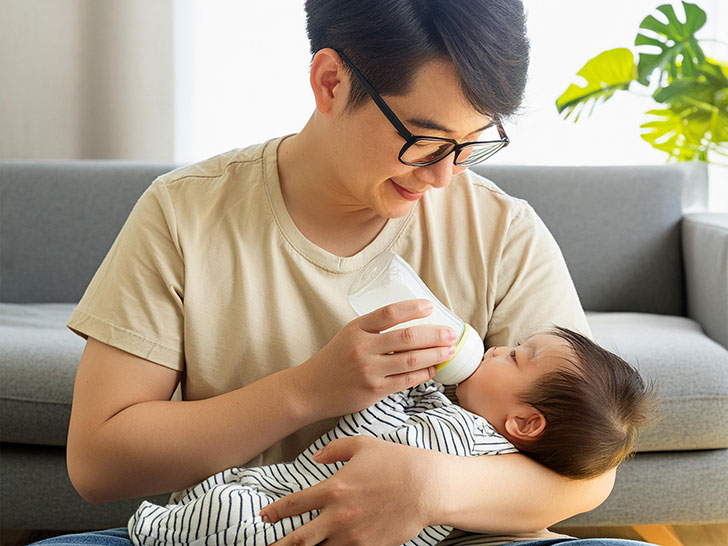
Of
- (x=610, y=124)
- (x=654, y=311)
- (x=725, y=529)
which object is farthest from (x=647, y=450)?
(x=610, y=124)

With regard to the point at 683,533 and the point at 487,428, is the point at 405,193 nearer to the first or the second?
the point at 487,428

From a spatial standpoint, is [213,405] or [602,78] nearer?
[213,405]

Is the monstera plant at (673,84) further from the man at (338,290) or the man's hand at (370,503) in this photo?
the man's hand at (370,503)

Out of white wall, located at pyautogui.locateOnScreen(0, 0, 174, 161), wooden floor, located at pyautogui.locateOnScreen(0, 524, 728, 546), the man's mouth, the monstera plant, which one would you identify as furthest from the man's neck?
white wall, located at pyautogui.locateOnScreen(0, 0, 174, 161)

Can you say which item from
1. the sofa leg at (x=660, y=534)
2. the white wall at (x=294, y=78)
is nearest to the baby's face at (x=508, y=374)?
the sofa leg at (x=660, y=534)

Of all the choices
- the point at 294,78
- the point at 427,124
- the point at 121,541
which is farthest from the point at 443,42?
the point at 294,78

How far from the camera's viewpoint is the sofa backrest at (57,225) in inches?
101

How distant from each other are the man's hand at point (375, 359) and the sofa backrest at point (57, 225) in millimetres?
1729

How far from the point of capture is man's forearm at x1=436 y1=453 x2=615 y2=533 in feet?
3.08

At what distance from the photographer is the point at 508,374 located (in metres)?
1.12

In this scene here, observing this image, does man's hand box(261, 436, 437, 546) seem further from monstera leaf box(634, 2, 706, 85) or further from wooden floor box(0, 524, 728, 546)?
monstera leaf box(634, 2, 706, 85)

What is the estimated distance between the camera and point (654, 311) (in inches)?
101

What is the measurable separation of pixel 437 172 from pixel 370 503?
0.45 metres

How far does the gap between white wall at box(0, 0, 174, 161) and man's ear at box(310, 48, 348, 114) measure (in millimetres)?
2418
